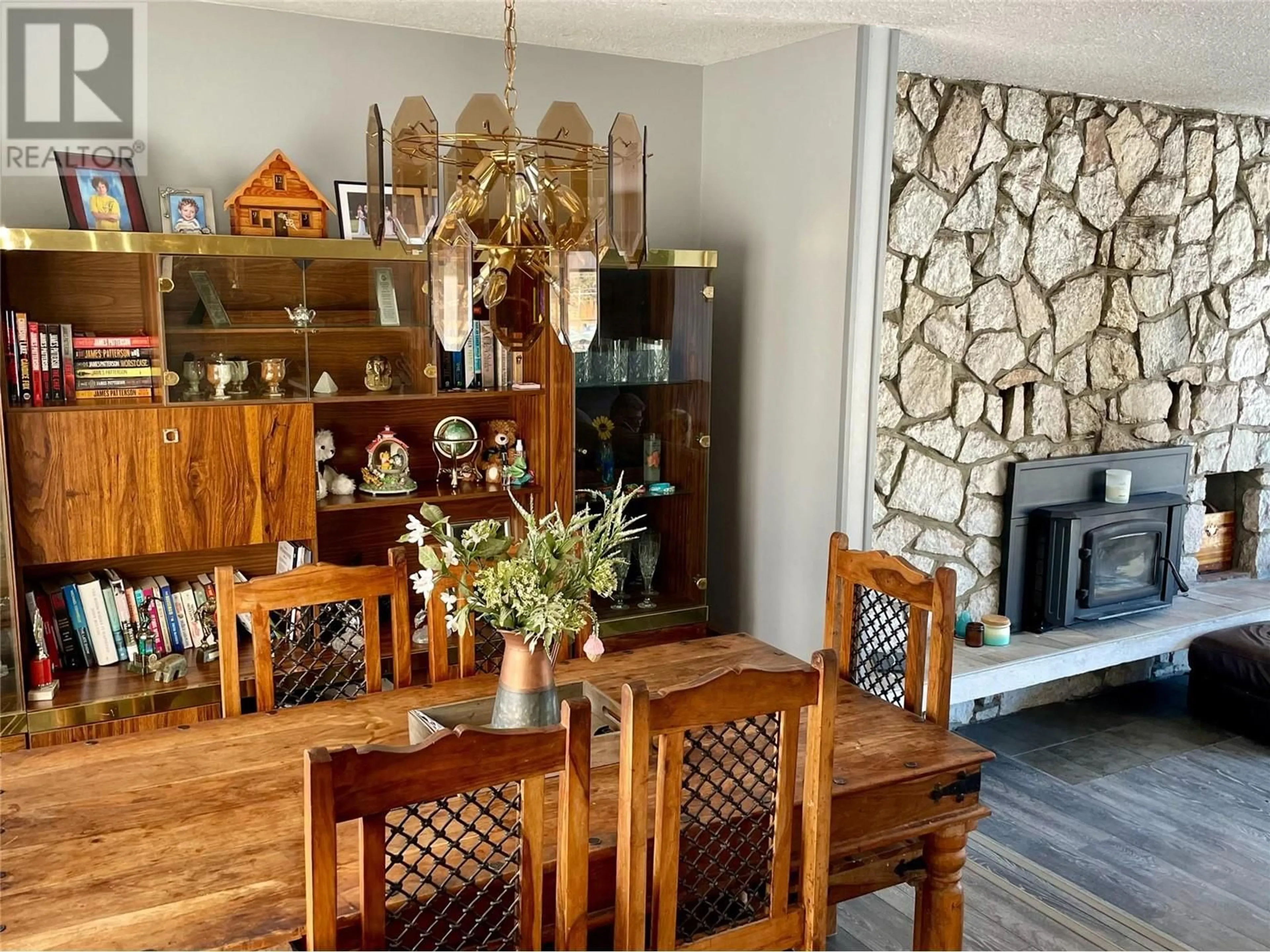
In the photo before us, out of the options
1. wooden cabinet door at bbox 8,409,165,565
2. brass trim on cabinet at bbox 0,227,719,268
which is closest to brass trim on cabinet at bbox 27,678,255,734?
wooden cabinet door at bbox 8,409,165,565

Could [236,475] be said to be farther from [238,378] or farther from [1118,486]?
[1118,486]

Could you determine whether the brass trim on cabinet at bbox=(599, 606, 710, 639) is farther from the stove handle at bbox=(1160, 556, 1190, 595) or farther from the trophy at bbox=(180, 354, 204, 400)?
the stove handle at bbox=(1160, 556, 1190, 595)

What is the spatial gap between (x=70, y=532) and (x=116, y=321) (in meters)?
0.60

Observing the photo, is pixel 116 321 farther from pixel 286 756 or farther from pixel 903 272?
pixel 903 272

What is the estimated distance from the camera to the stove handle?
4648 mm

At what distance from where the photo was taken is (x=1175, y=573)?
4680mm

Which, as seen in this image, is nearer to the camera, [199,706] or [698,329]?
[199,706]

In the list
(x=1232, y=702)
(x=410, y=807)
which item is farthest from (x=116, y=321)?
(x=1232, y=702)

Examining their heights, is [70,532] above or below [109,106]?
below

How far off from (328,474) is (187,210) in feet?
2.82

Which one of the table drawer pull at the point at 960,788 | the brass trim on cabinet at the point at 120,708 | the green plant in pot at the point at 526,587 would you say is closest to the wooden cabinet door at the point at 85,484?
the brass trim on cabinet at the point at 120,708

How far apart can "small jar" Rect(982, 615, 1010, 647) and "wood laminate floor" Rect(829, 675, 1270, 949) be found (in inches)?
14.9

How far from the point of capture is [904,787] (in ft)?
7.10

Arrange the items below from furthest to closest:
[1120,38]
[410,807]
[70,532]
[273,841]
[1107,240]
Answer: [1107,240] < [1120,38] < [70,532] < [273,841] < [410,807]
